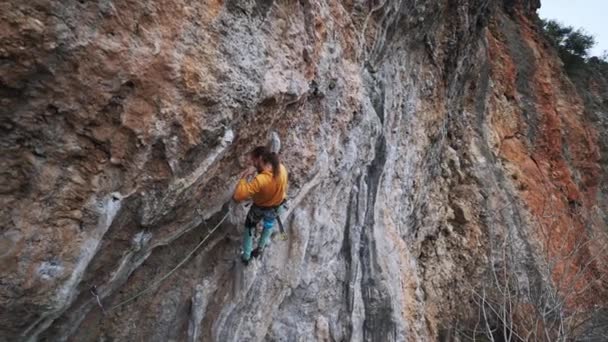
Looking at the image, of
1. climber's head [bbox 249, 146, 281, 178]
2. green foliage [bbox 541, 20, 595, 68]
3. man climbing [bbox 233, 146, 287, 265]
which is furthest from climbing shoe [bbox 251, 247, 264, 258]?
green foliage [bbox 541, 20, 595, 68]

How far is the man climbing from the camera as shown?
13.2 ft

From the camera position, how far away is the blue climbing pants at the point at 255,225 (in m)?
4.36

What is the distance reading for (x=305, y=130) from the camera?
5223 millimetres

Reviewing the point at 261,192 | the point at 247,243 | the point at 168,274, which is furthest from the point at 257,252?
the point at 168,274

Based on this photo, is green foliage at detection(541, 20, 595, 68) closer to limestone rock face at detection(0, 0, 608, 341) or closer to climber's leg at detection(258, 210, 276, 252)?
limestone rock face at detection(0, 0, 608, 341)

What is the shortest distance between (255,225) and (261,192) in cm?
51

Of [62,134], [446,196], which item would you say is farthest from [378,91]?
[62,134]

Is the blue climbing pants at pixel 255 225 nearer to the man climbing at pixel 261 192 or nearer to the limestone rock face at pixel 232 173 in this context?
the man climbing at pixel 261 192

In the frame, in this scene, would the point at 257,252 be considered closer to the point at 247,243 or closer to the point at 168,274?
the point at 247,243

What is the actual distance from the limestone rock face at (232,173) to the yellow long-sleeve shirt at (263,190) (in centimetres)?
30

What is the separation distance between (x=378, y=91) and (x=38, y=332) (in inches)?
207

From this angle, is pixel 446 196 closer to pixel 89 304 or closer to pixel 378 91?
pixel 378 91

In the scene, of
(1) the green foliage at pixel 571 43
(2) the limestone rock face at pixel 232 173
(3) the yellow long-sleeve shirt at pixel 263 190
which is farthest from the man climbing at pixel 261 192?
(1) the green foliage at pixel 571 43

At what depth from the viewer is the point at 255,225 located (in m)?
4.48
